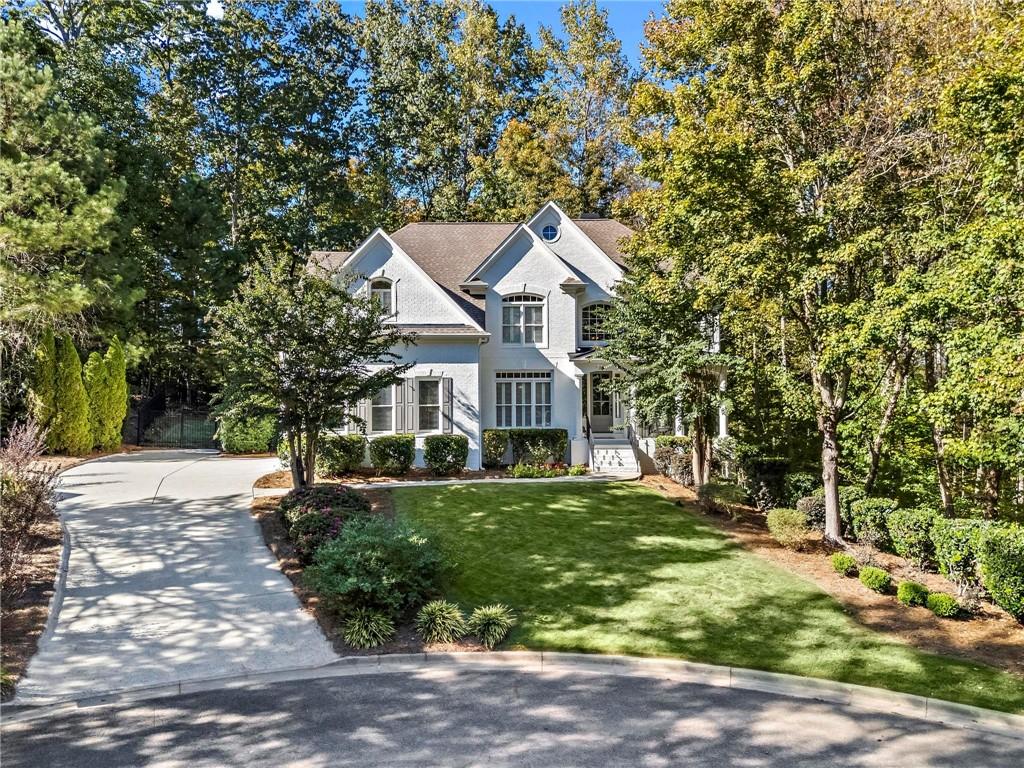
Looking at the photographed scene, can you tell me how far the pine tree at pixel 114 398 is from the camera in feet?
72.5

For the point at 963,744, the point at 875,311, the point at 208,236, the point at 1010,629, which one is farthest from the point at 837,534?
the point at 208,236

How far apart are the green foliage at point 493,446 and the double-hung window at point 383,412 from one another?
284 cm

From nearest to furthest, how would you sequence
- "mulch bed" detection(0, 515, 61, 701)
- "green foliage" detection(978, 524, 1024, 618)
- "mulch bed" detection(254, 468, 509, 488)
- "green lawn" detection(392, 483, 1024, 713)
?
1. "mulch bed" detection(0, 515, 61, 701)
2. "green lawn" detection(392, 483, 1024, 713)
3. "green foliage" detection(978, 524, 1024, 618)
4. "mulch bed" detection(254, 468, 509, 488)

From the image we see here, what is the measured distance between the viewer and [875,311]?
1070cm

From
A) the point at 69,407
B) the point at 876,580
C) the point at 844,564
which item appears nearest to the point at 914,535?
the point at 844,564

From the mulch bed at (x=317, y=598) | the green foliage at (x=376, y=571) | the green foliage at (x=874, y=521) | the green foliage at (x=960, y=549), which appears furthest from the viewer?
the green foliage at (x=874, y=521)

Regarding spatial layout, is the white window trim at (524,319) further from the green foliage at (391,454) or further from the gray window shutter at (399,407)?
the green foliage at (391,454)

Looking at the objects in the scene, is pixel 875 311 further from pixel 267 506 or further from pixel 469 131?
pixel 469 131

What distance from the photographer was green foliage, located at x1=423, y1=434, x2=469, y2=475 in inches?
697

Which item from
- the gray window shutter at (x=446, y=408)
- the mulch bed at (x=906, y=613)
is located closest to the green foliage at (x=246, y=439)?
the gray window shutter at (x=446, y=408)

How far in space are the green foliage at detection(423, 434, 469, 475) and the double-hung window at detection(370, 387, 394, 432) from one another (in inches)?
52.0

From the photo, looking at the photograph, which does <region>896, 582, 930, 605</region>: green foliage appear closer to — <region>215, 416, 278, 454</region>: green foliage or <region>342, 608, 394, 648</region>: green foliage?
<region>342, 608, 394, 648</region>: green foliage

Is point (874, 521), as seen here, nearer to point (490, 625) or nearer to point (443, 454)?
point (490, 625)

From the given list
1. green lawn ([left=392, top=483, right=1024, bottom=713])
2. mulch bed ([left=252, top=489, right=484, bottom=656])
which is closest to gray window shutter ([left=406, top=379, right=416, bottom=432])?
green lawn ([left=392, top=483, right=1024, bottom=713])
